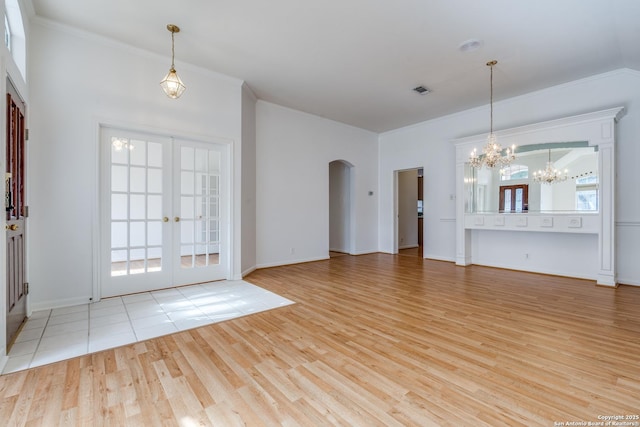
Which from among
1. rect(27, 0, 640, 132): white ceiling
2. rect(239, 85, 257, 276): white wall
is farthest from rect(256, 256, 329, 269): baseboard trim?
rect(27, 0, 640, 132): white ceiling

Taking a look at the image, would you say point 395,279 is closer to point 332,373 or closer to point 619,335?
point 619,335

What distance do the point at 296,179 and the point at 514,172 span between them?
4.25 m

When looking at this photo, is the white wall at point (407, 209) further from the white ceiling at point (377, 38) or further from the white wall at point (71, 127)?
the white wall at point (71, 127)

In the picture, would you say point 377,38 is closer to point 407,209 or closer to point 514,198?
point 514,198

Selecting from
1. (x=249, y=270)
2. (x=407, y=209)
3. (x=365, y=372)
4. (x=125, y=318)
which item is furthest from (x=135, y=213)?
(x=407, y=209)

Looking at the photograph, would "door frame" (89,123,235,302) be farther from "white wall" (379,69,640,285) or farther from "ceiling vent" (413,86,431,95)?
"white wall" (379,69,640,285)

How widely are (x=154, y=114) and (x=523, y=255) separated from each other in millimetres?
6544

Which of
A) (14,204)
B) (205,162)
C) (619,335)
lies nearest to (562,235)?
(619,335)

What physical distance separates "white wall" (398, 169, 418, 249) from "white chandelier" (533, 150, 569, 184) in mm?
3441

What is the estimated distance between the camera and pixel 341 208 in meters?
8.02

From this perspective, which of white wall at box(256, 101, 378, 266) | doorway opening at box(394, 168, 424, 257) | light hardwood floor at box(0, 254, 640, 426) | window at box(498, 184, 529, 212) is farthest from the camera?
doorway opening at box(394, 168, 424, 257)

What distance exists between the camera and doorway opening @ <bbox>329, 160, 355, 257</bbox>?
24.8ft

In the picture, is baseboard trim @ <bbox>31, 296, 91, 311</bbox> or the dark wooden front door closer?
the dark wooden front door

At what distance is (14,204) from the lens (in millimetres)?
2691
